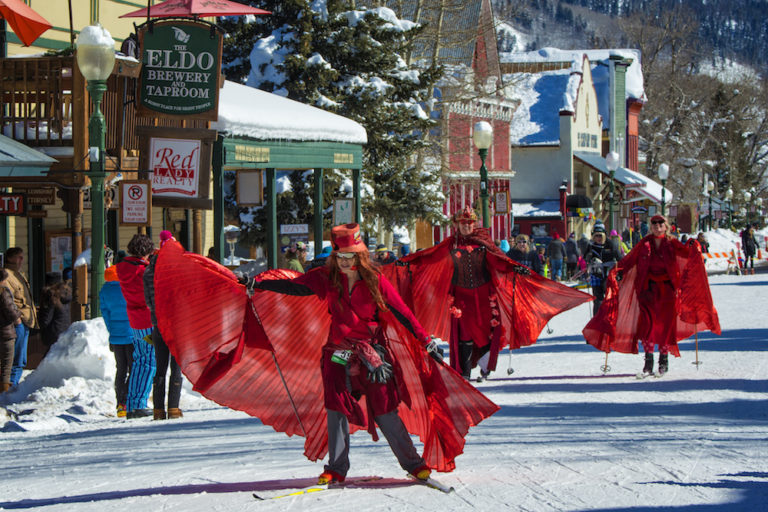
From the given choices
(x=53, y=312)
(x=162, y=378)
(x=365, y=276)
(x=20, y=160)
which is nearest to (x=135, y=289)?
(x=162, y=378)

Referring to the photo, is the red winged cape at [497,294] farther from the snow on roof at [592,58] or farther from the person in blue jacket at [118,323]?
the snow on roof at [592,58]

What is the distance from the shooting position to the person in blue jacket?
1031cm

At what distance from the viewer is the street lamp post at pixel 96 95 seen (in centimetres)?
1155

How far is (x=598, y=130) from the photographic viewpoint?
183 ft

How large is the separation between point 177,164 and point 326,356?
9.27 meters

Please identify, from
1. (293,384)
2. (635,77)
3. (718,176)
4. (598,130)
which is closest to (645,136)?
(718,176)

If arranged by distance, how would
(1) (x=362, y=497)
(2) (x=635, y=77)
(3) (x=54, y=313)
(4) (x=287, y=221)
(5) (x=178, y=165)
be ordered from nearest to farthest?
(1) (x=362, y=497) < (3) (x=54, y=313) < (5) (x=178, y=165) < (4) (x=287, y=221) < (2) (x=635, y=77)

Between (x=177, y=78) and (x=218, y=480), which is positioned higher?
(x=177, y=78)

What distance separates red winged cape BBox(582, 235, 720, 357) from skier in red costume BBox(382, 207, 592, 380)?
130 centimetres

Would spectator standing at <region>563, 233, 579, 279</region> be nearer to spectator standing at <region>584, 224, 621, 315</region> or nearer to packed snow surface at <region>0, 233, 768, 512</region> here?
spectator standing at <region>584, 224, 621, 315</region>

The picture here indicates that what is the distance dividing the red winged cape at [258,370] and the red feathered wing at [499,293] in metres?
4.01

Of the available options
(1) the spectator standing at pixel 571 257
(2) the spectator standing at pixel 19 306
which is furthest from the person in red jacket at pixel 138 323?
(1) the spectator standing at pixel 571 257

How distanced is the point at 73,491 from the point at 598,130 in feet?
168

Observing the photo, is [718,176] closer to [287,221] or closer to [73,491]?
[287,221]
